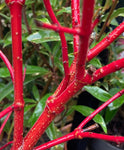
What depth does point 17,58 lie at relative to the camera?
253 mm

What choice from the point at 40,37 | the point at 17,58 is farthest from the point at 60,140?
the point at 40,37

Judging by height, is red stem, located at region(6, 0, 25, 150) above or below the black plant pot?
Result: above

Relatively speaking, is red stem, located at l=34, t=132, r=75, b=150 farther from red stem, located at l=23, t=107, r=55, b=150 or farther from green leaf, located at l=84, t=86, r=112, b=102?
green leaf, located at l=84, t=86, r=112, b=102

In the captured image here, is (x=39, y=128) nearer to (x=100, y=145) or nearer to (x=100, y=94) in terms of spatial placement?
(x=100, y=94)

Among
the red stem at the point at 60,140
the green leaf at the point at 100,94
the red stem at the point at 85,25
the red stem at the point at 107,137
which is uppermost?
the red stem at the point at 85,25

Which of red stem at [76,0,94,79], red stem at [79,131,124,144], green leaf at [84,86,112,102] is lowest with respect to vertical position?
green leaf at [84,86,112,102]

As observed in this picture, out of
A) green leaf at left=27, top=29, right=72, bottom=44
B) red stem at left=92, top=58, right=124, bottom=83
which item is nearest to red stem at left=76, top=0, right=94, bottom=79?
red stem at left=92, top=58, right=124, bottom=83

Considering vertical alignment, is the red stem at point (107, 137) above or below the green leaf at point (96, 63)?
above

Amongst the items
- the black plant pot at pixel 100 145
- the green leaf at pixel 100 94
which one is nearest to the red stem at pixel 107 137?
the green leaf at pixel 100 94

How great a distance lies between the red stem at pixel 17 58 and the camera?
8.5 inches

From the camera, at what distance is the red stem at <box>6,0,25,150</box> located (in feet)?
0.71

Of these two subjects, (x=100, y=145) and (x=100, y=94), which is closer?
(x=100, y=94)

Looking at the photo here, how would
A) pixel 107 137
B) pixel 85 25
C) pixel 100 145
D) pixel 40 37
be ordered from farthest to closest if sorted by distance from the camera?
1. pixel 100 145
2. pixel 40 37
3. pixel 107 137
4. pixel 85 25

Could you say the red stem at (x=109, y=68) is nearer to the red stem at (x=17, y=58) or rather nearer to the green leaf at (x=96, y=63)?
the red stem at (x=17, y=58)
